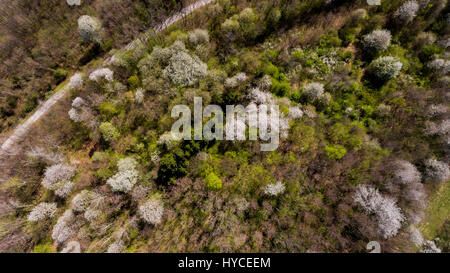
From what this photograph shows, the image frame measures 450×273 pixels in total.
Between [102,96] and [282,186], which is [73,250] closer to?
[102,96]

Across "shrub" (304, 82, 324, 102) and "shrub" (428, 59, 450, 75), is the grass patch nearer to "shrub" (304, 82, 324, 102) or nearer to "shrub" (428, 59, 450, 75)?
"shrub" (428, 59, 450, 75)

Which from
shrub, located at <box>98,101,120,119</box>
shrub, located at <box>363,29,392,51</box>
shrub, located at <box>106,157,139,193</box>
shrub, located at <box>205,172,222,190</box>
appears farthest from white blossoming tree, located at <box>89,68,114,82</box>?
shrub, located at <box>363,29,392,51</box>

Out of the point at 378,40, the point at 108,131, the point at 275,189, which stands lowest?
the point at 275,189

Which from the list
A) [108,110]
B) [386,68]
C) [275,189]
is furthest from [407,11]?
[108,110]

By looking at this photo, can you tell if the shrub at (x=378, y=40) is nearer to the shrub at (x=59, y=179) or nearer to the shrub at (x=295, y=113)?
the shrub at (x=295, y=113)

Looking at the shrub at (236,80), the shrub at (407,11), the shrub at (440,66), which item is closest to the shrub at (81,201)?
the shrub at (236,80)

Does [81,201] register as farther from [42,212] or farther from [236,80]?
[236,80]
